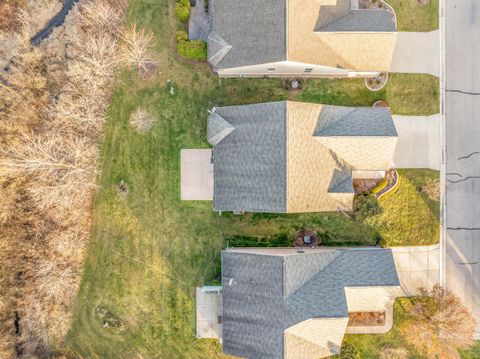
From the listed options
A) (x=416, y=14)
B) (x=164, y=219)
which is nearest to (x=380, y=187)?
(x=416, y=14)

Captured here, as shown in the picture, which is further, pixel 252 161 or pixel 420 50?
pixel 420 50

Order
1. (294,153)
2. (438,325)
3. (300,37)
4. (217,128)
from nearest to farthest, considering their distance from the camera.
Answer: (294,153), (300,37), (438,325), (217,128)

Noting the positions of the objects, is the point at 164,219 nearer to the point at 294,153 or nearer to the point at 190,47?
the point at 294,153

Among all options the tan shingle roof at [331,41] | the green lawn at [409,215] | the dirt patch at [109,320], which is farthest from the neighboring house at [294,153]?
the dirt patch at [109,320]

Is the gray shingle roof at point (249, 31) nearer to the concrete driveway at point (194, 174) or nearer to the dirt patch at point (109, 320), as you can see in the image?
the concrete driveway at point (194, 174)

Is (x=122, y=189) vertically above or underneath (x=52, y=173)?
underneath

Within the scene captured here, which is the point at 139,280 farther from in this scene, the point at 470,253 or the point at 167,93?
the point at 470,253
